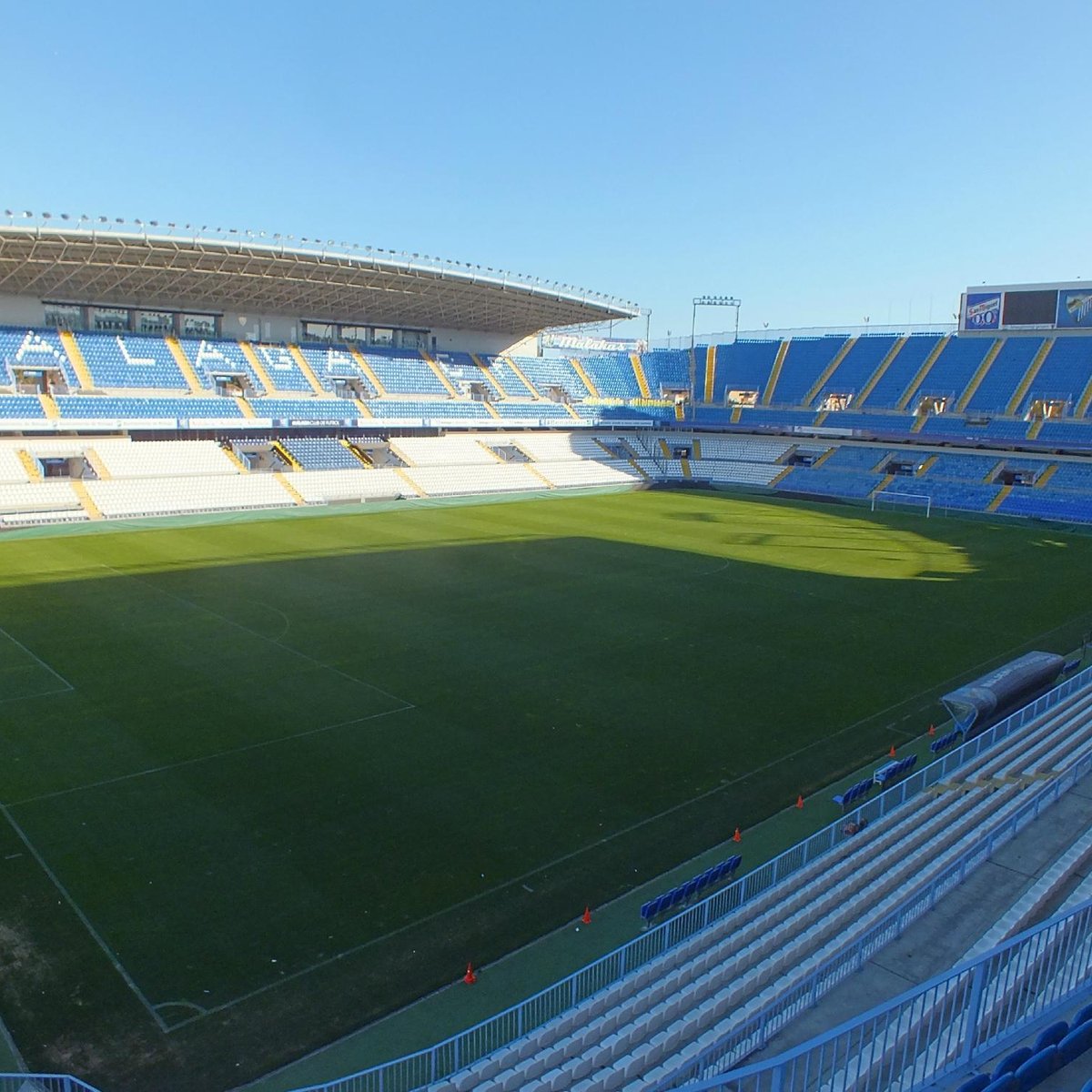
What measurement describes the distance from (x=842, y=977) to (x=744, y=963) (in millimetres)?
957

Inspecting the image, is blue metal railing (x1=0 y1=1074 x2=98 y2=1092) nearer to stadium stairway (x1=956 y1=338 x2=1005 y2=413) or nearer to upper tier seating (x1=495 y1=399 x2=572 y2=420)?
upper tier seating (x1=495 y1=399 x2=572 y2=420)

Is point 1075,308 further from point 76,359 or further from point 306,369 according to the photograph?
point 76,359

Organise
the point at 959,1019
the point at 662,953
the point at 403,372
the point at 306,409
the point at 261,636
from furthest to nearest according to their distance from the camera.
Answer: the point at 403,372 → the point at 306,409 → the point at 261,636 → the point at 662,953 → the point at 959,1019

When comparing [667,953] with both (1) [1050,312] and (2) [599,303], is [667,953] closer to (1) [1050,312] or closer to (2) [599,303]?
(2) [599,303]

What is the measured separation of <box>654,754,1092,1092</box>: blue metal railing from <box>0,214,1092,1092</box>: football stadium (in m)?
0.04

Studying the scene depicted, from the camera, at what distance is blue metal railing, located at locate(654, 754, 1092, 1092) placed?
674 cm

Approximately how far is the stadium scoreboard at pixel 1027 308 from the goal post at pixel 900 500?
510 inches

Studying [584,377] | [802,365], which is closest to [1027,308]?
[802,365]

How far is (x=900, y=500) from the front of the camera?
49.9m

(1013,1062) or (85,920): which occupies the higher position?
(1013,1062)

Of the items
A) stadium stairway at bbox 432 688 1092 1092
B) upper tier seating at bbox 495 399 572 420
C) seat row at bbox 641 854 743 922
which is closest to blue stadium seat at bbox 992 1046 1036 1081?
stadium stairway at bbox 432 688 1092 1092

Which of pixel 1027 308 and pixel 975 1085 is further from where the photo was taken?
pixel 1027 308

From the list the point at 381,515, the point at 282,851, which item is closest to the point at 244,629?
the point at 282,851

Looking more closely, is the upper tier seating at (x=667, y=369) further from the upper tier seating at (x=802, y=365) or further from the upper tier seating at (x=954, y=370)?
the upper tier seating at (x=954, y=370)
